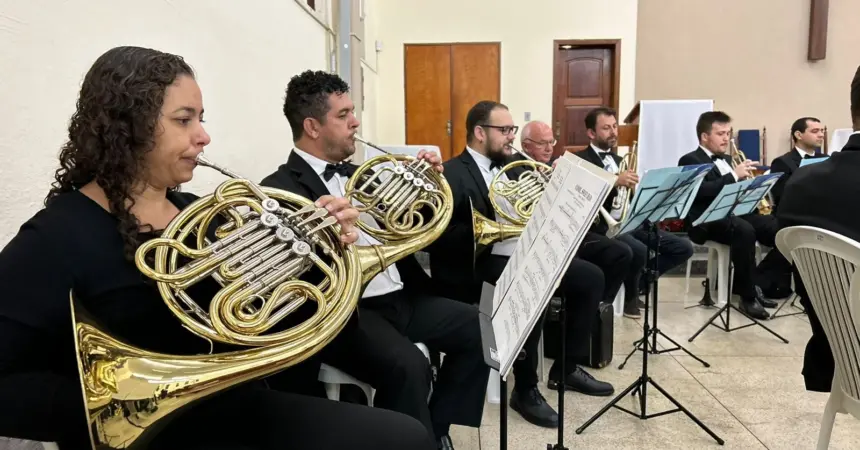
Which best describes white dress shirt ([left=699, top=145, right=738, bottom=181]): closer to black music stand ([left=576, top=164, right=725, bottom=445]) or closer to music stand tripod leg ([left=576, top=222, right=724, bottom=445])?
black music stand ([left=576, top=164, right=725, bottom=445])

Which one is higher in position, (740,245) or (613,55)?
(613,55)

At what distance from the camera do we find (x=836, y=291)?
60.3 inches

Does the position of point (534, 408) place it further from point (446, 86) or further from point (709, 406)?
point (446, 86)

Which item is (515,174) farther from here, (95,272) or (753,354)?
(95,272)

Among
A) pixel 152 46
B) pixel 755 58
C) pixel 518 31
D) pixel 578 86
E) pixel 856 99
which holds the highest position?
pixel 518 31

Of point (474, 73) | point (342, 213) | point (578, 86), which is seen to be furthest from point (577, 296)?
point (578, 86)

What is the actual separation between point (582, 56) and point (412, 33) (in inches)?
94.3

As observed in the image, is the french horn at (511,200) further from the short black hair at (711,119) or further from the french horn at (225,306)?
the short black hair at (711,119)

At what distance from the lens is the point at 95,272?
1.14m

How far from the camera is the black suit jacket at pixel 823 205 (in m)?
1.71

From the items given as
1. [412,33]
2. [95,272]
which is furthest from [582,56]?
[95,272]

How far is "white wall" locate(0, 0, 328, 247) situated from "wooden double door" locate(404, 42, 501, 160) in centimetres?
448

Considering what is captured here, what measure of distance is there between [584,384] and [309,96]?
187 cm

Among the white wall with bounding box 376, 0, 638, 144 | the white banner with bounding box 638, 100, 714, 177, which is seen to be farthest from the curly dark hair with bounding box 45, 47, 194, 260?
the white wall with bounding box 376, 0, 638, 144
